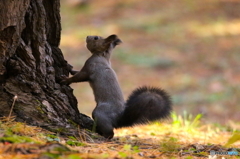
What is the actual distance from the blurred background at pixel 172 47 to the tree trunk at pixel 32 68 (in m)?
3.73

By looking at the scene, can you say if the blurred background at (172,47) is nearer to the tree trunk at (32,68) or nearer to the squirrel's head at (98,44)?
the squirrel's head at (98,44)

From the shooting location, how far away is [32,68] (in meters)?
3.57

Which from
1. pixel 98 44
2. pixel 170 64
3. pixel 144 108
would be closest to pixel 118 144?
pixel 144 108

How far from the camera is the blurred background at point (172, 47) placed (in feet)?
27.9

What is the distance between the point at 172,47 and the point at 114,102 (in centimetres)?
683

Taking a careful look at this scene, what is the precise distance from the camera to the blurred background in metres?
8.51

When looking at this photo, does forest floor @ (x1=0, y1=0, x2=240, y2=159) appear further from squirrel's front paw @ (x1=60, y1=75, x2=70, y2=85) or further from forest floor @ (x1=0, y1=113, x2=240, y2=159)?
squirrel's front paw @ (x1=60, y1=75, x2=70, y2=85)

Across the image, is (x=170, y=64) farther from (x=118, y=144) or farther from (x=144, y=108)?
(x=118, y=144)

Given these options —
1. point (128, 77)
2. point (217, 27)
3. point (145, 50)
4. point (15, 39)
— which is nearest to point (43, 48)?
point (15, 39)

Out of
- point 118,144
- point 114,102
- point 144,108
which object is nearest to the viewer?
point 118,144

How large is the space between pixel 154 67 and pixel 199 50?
141 centimetres

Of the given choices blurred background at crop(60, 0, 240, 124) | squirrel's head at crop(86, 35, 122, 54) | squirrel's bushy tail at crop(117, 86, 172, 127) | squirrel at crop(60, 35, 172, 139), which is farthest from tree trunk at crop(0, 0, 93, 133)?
blurred background at crop(60, 0, 240, 124)

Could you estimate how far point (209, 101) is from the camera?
8258 millimetres

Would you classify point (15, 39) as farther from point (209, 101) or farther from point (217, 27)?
point (217, 27)
